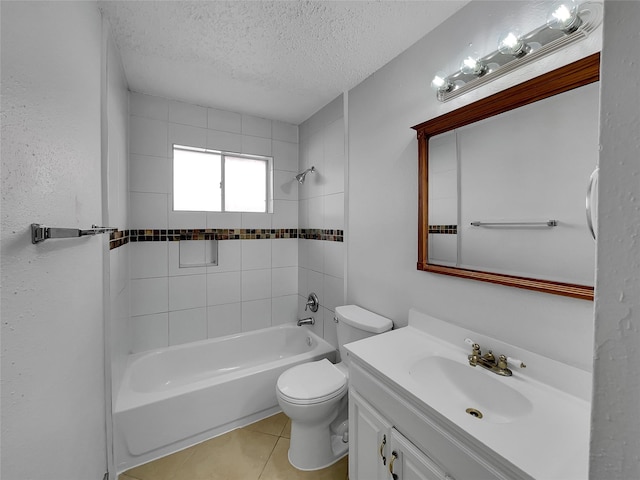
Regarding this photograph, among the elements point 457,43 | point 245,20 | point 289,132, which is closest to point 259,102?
point 289,132

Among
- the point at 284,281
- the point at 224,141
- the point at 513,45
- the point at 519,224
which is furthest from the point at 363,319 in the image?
the point at 224,141

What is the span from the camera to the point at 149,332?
2221mm

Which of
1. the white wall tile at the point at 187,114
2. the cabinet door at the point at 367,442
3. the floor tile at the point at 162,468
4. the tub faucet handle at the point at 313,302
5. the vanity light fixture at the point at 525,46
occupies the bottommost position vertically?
the floor tile at the point at 162,468

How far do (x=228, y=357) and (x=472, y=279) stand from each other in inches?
84.7

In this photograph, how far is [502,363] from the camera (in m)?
1.09

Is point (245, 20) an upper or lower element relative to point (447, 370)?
upper

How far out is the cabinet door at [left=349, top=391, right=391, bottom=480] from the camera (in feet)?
3.62

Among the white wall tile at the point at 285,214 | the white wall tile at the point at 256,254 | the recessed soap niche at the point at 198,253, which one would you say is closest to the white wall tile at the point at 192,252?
the recessed soap niche at the point at 198,253

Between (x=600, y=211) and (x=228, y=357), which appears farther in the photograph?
(x=228, y=357)

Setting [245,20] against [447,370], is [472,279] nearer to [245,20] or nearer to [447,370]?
[447,370]

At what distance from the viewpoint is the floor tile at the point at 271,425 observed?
6.12 feet

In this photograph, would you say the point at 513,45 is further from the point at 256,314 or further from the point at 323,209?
the point at 256,314

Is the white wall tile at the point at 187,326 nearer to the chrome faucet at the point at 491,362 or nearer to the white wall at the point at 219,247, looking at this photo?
the white wall at the point at 219,247

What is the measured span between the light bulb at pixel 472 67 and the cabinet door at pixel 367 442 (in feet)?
4.99
